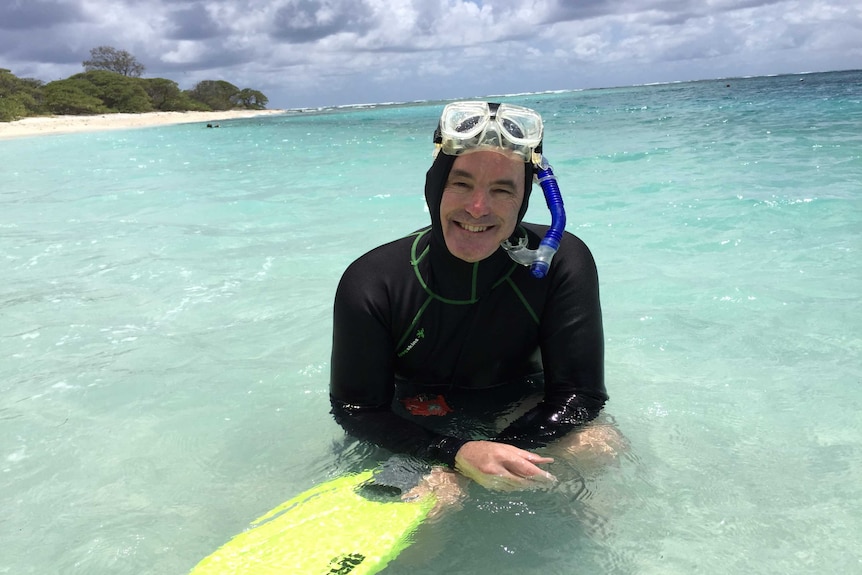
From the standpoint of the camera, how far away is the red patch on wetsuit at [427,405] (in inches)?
101

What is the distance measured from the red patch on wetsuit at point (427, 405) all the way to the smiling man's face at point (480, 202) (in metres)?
0.70

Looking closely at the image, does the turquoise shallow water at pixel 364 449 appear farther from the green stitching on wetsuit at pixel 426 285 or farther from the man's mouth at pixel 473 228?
the man's mouth at pixel 473 228

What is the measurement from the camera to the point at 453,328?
94.1 inches

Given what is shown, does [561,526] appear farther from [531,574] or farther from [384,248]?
[384,248]

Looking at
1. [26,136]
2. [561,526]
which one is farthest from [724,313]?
A: [26,136]

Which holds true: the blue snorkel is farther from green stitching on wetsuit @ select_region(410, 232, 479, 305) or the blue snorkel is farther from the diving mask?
green stitching on wetsuit @ select_region(410, 232, 479, 305)

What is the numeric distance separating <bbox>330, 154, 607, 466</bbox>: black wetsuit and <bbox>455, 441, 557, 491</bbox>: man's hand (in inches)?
3.7

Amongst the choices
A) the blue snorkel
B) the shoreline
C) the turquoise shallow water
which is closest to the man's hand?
the turquoise shallow water

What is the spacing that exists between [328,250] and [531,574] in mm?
4781

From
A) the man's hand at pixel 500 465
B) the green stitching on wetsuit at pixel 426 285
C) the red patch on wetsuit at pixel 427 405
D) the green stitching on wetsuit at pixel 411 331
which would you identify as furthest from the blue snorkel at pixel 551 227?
the red patch on wetsuit at pixel 427 405

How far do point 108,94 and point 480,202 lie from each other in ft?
229

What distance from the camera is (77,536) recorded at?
2.34 m

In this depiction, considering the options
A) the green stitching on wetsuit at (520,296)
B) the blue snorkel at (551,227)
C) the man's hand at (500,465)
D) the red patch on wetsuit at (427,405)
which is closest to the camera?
the man's hand at (500,465)

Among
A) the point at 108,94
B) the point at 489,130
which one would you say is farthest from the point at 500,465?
the point at 108,94
